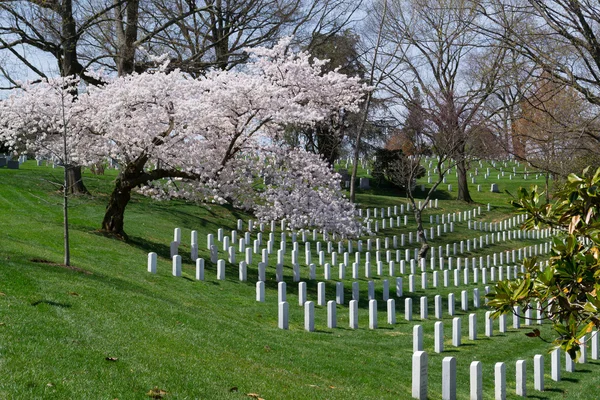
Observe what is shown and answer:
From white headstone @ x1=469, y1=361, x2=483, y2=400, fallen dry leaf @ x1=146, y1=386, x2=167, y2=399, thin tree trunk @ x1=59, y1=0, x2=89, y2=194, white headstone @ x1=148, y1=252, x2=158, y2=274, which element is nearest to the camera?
fallen dry leaf @ x1=146, y1=386, x2=167, y2=399

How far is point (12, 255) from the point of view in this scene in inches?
527

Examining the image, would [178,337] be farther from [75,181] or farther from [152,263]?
[75,181]

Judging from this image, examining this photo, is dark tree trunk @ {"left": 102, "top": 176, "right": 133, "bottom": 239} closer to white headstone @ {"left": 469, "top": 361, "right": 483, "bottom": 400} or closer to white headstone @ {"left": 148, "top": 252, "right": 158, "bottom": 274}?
white headstone @ {"left": 148, "top": 252, "right": 158, "bottom": 274}

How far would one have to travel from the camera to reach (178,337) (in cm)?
975

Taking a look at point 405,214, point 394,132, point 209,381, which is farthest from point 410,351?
point 394,132

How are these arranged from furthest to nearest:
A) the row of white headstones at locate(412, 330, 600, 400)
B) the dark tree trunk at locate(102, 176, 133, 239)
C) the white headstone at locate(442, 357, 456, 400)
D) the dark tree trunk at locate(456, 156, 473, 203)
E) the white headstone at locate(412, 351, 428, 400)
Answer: the dark tree trunk at locate(456, 156, 473, 203), the dark tree trunk at locate(102, 176, 133, 239), the white headstone at locate(442, 357, 456, 400), the row of white headstones at locate(412, 330, 600, 400), the white headstone at locate(412, 351, 428, 400)

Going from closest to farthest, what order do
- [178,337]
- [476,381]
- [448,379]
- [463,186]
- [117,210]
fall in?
[178,337], [448,379], [476,381], [117,210], [463,186]

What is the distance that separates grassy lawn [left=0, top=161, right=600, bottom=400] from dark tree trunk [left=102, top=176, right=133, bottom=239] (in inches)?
18.7

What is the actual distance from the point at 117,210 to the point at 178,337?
10.8 meters

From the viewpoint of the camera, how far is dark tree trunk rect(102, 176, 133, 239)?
19.7 m

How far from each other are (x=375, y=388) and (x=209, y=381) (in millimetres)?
2995

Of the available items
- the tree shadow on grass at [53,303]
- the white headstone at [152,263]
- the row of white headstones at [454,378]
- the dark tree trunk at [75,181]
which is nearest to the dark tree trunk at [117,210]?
the white headstone at [152,263]

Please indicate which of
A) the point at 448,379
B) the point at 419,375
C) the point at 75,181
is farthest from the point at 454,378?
the point at 75,181

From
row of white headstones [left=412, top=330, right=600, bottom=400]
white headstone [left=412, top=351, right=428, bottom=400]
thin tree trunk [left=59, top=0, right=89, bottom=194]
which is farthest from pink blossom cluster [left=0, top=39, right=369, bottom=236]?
white headstone [left=412, top=351, right=428, bottom=400]
